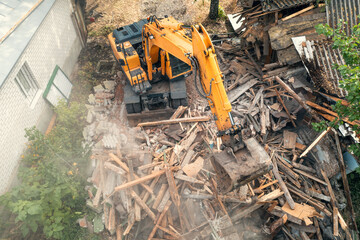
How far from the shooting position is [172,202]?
8727mm

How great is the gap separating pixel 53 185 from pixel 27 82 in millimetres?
4693

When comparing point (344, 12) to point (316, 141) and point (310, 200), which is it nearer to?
point (316, 141)

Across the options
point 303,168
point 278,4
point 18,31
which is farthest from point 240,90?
point 18,31

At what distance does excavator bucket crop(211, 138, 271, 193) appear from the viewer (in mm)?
6445

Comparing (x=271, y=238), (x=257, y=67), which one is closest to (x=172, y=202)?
(x=271, y=238)

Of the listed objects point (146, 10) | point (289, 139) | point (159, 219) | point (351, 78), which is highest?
point (351, 78)


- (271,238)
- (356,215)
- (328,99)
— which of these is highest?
(328,99)

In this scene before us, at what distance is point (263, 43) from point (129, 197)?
9.20 meters

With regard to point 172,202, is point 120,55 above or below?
above

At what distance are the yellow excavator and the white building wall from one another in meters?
2.96

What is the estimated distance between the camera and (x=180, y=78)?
11664 mm

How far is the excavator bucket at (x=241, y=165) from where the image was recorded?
6445 mm

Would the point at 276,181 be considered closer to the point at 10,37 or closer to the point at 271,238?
the point at 271,238

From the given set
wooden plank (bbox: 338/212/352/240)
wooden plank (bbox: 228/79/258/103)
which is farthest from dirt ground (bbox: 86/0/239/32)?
wooden plank (bbox: 338/212/352/240)
